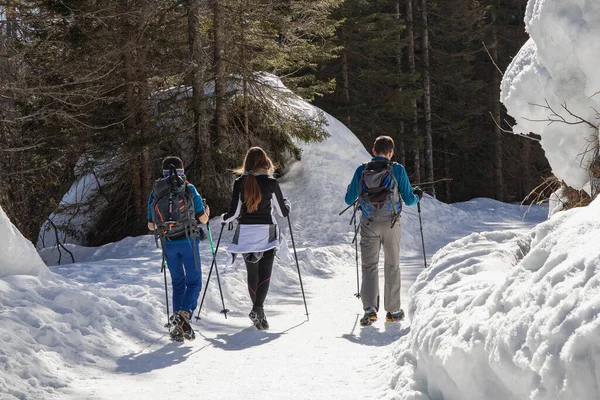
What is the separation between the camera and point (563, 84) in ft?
21.2

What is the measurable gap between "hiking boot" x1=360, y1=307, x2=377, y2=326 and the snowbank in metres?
2.55

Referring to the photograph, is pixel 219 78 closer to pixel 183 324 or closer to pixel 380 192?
pixel 380 192

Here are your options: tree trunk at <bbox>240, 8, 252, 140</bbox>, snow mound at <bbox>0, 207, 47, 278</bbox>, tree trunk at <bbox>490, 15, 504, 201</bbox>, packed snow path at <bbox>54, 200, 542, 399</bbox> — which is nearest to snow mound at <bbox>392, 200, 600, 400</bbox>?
packed snow path at <bbox>54, 200, 542, 399</bbox>

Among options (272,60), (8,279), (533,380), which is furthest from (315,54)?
(533,380)

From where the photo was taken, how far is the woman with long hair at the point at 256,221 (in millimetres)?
7551

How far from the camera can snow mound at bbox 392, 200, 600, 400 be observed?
2.90m

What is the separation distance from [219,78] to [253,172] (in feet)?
→ 29.5

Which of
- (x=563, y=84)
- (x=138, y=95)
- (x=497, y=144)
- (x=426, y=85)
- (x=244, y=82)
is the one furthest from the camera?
(x=497, y=144)

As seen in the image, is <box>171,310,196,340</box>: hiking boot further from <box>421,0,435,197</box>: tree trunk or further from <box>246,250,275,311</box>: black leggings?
<box>421,0,435,197</box>: tree trunk

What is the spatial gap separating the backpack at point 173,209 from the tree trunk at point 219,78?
871 centimetres

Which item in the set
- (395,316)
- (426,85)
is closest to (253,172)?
(395,316)

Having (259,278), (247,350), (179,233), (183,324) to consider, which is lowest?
(247,350)

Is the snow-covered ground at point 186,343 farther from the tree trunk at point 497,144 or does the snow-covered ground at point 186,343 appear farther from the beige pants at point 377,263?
the tree trunk at point 497,144

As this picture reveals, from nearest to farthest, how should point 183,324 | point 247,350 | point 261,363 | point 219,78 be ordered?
1. point 261,363
2. point 247,350
3. point 183,324
4. point 219,78
